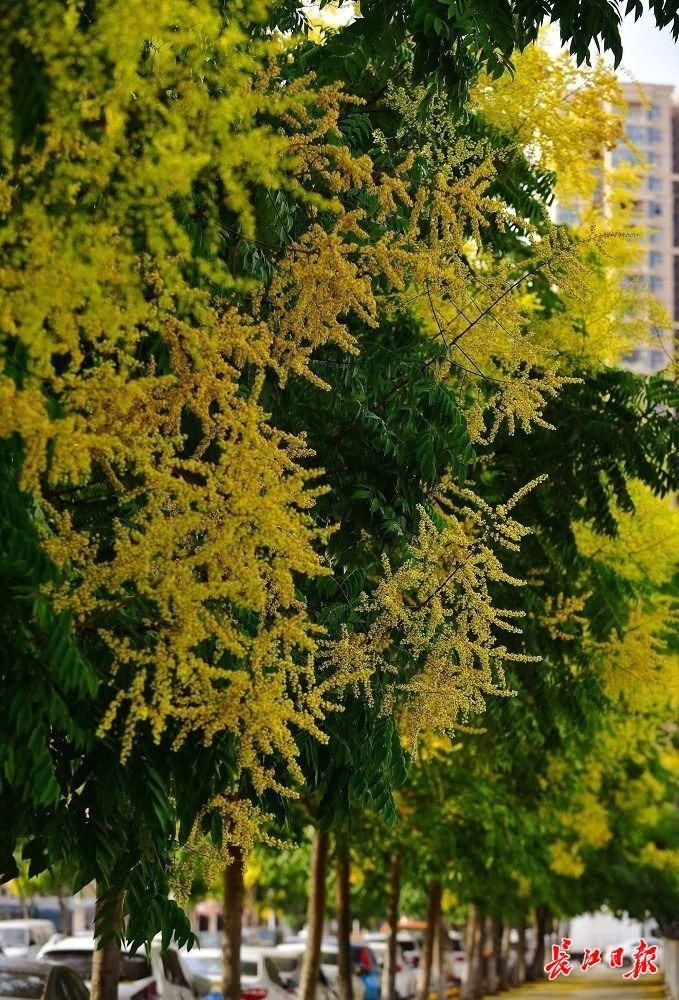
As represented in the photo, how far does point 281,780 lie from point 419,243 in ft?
7.26

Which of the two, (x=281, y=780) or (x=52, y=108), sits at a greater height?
(x=52, y=108)

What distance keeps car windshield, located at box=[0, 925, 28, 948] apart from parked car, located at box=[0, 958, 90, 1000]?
2157cm

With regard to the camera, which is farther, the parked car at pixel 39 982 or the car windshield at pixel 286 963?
the car windshield at pixel 286 963

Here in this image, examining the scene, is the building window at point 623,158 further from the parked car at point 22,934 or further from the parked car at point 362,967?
the parked car at point 22,934

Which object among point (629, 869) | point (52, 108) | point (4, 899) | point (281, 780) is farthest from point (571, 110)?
point (4, 899)

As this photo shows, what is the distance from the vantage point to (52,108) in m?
4.36

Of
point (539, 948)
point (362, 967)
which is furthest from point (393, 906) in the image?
point (539, 948)

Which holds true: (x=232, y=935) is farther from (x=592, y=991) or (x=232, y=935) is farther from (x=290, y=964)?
(x=592, y=991)

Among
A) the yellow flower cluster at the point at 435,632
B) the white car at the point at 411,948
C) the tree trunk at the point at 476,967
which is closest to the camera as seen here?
the yellow flower cluster at the point at 435,632

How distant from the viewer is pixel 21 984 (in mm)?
13562

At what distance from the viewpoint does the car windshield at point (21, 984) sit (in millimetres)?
13484

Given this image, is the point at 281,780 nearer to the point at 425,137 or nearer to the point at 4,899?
the point at 425,137

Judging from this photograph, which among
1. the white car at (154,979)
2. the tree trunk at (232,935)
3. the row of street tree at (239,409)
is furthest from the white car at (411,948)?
the row of street tree at (239,409)

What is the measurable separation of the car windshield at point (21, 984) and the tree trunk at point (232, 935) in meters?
1.74
